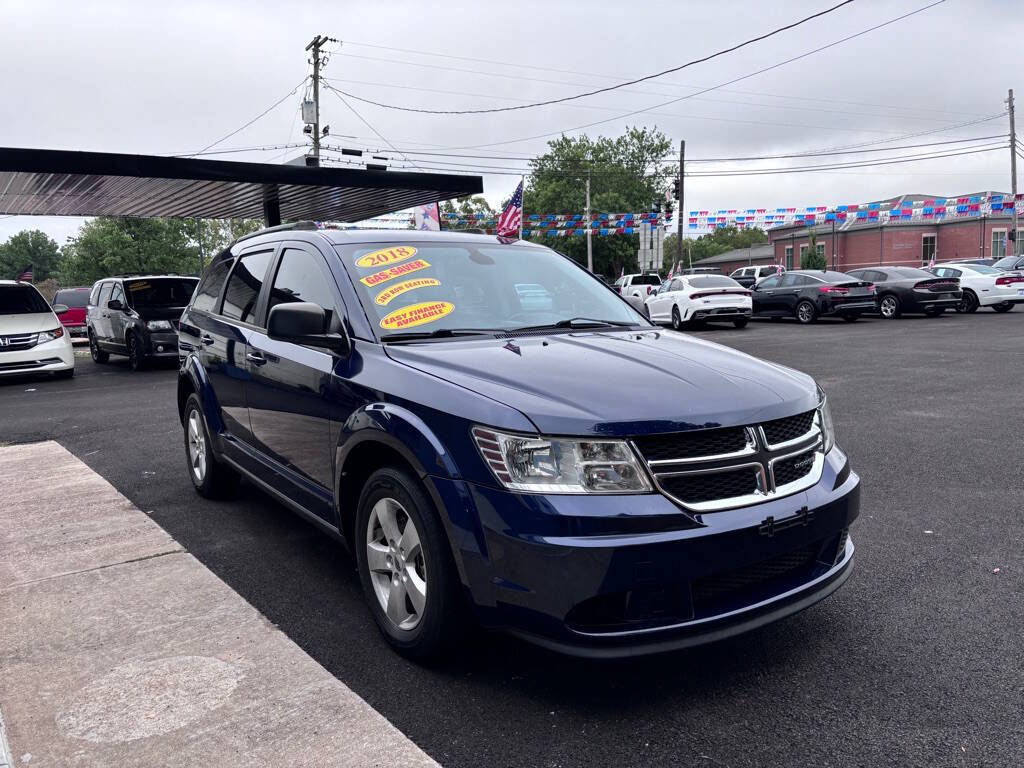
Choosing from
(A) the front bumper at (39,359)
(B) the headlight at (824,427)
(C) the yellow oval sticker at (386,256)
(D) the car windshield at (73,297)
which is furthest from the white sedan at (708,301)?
(B) the headlight at (824,427)

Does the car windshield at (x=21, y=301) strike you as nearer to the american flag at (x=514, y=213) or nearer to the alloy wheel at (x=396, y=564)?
the alloy wheel at (x=396, y=564)

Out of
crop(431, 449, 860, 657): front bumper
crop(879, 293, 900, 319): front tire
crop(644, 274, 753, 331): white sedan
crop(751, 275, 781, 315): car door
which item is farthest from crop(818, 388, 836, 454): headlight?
crop(879, 293, 900, 319): front tire

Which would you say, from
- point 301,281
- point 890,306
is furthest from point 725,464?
point 890,306

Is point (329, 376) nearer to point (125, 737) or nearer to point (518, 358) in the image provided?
point (518, 358)

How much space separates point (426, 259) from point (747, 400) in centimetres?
185

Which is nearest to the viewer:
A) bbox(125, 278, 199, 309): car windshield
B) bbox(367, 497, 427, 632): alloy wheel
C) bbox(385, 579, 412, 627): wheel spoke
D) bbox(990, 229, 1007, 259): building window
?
bbox(367, 497, 427, 632): alloy wheel

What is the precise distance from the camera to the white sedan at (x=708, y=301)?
22.3 meters

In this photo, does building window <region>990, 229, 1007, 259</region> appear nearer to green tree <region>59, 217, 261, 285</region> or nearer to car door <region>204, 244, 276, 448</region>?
green tree <region>59, 217, 261, 285</region>

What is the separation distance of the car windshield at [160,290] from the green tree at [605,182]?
61.5 metres

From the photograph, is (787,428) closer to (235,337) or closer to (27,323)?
(235,337)

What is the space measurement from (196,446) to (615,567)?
4121mm

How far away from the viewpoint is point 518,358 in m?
3.30

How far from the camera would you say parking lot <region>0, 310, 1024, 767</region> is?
8.68 feet

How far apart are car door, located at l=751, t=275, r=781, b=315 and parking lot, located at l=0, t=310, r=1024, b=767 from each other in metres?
18.6
